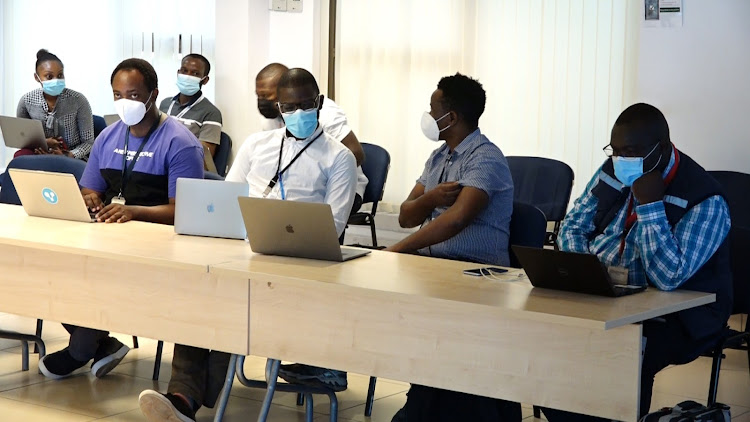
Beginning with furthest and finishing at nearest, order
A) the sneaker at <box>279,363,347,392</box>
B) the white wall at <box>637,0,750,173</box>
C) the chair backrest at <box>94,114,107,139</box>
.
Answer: the chair backrest at <box>94,114,107,139</box>
the white wall at <box>637,0,750,173</box>
the sneaker at <box>279,363,347,392</box>

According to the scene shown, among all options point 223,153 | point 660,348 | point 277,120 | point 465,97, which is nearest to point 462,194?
point 465,97

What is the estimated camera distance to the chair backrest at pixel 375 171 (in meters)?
5.80

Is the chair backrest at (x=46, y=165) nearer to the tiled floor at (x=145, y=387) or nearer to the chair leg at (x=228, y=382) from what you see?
the tiled floor at (x=145, y=387)

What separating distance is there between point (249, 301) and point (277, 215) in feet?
0.99

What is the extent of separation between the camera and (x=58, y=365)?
4246 millimetres

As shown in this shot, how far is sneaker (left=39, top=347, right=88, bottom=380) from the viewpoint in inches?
167

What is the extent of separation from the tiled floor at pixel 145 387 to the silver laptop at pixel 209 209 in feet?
2.32

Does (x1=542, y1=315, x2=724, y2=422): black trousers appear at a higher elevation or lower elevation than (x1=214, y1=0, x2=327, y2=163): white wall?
lower

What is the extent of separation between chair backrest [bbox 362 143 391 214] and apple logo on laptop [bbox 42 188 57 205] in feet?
7.27

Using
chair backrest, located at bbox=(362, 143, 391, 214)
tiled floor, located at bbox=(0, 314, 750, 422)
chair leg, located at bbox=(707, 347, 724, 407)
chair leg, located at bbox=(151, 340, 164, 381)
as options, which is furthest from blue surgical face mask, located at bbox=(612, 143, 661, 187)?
A: chair backrest, located at bbox=(362, 143, 391, 214)

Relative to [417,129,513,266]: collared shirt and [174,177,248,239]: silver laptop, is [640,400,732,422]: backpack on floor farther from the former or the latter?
[174,177,248,239]: silver laptop

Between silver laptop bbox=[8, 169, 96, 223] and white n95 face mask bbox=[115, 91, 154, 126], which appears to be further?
white n95 face mask bbox=[115, 91, 154, 126]

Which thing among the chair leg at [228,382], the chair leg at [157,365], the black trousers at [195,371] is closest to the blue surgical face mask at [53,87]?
the chair leg at [157,365]

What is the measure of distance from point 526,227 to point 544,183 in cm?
160
